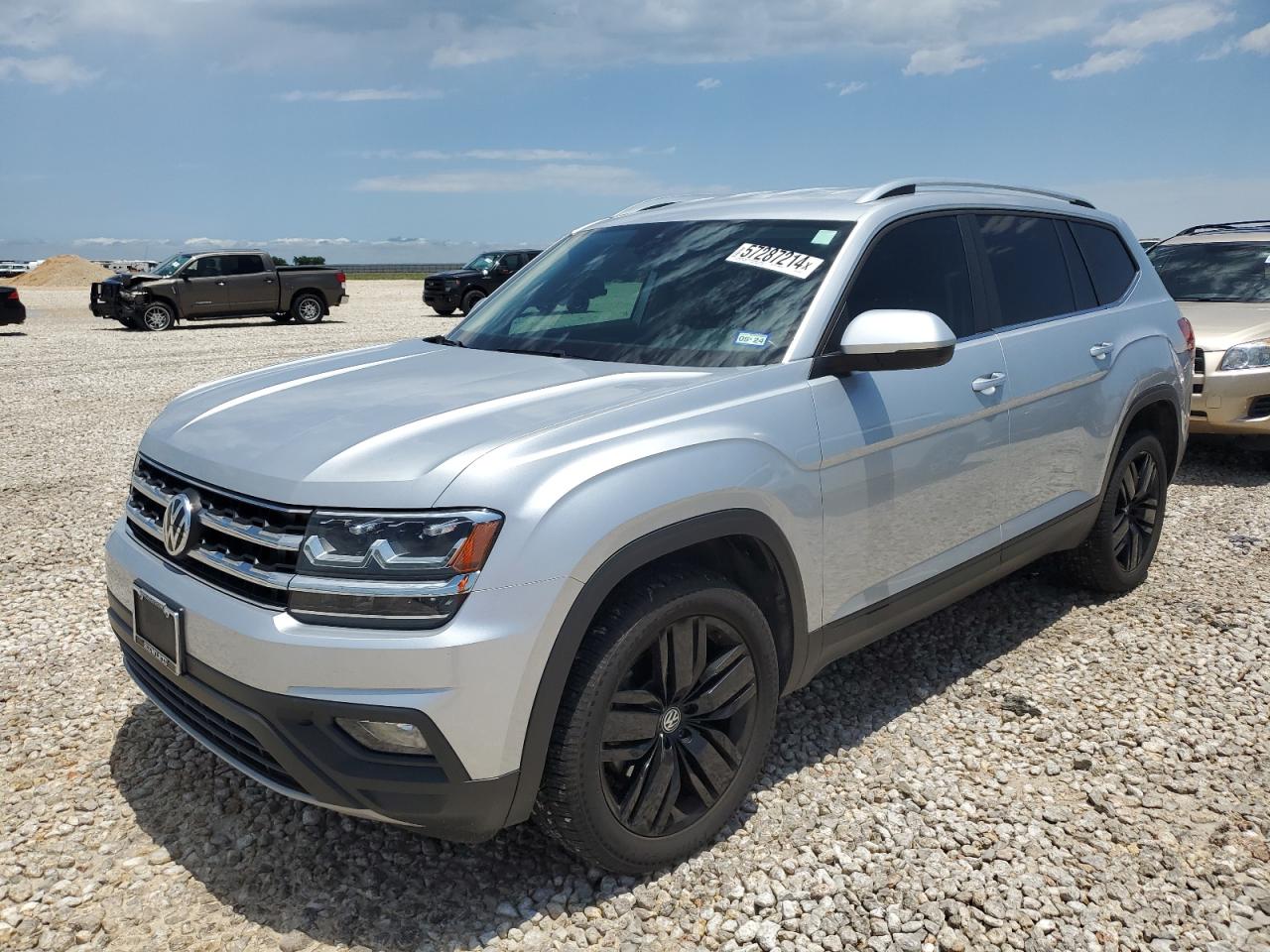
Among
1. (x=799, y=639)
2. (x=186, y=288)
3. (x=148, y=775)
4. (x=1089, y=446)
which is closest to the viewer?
(x=799, y=639)

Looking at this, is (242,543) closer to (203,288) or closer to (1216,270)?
(1216,270)

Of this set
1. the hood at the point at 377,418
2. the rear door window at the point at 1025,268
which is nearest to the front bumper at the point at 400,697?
the hood at the point at 377,418

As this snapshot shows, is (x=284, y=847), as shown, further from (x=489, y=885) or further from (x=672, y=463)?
(x=672, y=463)

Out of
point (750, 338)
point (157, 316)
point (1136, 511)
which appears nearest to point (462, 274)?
point (157, 316)

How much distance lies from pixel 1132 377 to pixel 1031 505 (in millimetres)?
1006

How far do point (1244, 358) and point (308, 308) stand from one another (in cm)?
2085

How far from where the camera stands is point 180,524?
276 cm

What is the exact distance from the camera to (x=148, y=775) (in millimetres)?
3525

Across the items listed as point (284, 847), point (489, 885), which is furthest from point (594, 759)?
point (284, 847)

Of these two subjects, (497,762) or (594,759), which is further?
(594,759)

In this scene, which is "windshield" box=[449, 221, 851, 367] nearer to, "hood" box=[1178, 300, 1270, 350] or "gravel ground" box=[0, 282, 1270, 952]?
"gravel ground" box=[0, 282, 1270, 952]

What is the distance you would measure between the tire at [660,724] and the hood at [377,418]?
1.82ft

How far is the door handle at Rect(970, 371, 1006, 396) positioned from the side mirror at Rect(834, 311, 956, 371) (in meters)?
0.57

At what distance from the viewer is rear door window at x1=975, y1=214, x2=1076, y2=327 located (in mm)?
4090
